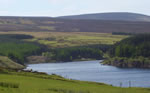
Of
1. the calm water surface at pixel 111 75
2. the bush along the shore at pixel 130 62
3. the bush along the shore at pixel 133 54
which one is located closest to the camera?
the calm water surface at pixel 111 75

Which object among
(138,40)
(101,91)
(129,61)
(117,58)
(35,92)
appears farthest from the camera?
(138,40)

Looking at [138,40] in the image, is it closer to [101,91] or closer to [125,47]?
[125,47]

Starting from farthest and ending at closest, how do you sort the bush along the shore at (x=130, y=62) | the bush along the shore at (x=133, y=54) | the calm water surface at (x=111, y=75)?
1. the bush along the shore at (x=133, y=54)
2. the bush along the shore at (x=130, y=62)
3. the calm water surface at (x=111, y=75)

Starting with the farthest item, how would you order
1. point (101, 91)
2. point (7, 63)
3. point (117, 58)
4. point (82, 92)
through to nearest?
point (117, 58) → point (7, 63) → point (101, 91) → point (82, 92)

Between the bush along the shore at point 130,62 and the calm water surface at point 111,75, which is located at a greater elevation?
the calm water surface at point 111,75

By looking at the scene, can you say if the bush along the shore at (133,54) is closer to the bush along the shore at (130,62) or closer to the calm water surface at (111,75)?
the bush along the shore at (130,62)

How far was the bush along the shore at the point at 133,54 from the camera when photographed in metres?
161

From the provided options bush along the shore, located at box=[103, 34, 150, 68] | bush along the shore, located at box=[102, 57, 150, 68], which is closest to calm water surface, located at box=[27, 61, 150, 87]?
bush along the shore, located at box=[102, 57, 150, 68]

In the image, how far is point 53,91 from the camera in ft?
138

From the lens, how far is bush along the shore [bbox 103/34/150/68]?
6344 inches

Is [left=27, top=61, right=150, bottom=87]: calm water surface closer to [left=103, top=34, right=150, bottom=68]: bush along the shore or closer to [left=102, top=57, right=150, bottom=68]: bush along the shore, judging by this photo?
[left=102, top=57, right=150, bottom=68]: bush along the shore

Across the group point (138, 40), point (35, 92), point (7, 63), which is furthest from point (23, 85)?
point (138, 40)

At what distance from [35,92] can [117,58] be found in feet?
454

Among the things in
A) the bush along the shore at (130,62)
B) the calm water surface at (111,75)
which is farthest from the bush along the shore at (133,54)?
the calm water surface at (111,75)
